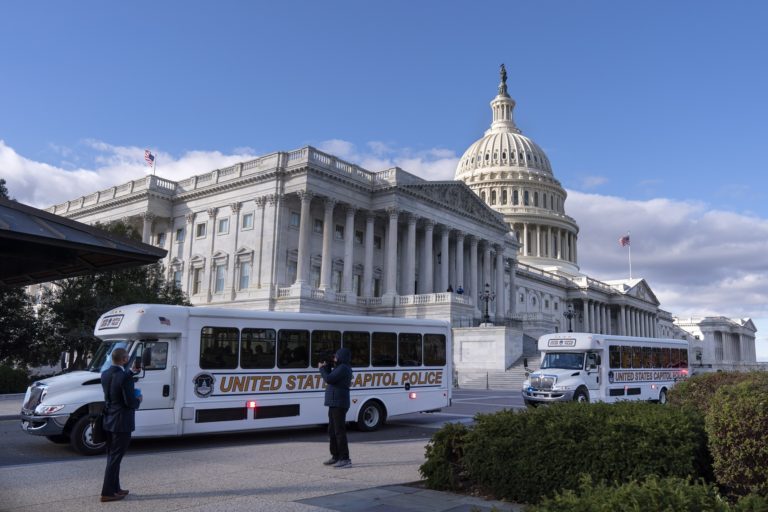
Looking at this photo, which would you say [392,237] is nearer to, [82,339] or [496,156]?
[82,339]

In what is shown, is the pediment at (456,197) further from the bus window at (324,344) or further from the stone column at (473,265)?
the bus window at (324,344)

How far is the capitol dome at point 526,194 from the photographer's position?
381ft

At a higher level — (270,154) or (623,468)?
(270,154)

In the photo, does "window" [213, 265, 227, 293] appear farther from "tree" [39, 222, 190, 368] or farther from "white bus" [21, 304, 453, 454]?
"white bus" [21, 304, 453, 454]

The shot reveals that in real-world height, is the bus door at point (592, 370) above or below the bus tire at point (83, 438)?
above

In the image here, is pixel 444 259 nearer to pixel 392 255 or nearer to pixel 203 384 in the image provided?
pixel 392 255

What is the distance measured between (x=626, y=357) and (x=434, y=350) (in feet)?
35.1

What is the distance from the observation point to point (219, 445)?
14.8 metres

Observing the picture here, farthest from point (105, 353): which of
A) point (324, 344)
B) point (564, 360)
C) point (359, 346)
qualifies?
point (564, 360)

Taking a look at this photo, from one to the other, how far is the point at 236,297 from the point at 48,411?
4198 cm

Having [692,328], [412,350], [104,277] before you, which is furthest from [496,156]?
[412,350]

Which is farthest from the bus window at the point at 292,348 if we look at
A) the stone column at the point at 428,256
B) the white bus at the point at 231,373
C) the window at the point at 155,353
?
the stone column at the point at 428,256

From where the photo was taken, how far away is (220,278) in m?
57.4

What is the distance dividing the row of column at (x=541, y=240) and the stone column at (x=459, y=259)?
53253mm
